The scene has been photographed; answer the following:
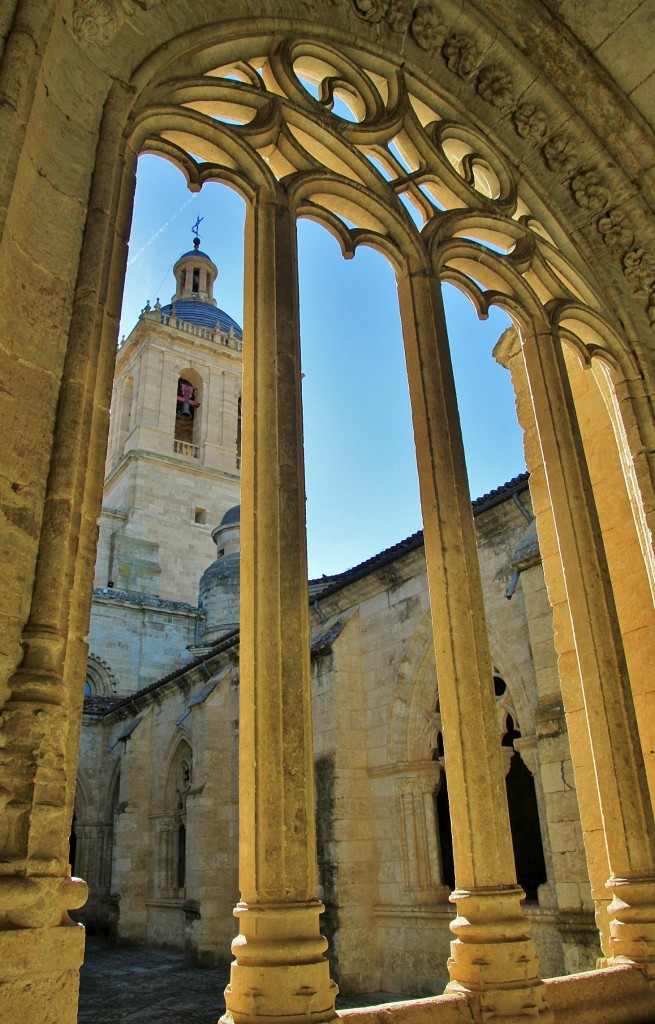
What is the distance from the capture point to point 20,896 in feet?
5.73

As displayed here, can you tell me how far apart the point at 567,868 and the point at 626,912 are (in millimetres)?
4059

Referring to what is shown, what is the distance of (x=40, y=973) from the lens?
1.74m

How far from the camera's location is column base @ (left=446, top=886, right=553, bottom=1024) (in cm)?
258

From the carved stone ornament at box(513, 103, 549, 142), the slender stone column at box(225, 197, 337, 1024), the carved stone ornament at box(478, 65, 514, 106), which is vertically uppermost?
the carved stone ornament at box(478, 65, 514, 106)

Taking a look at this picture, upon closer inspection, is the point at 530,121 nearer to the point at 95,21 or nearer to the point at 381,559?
the point at 95,21

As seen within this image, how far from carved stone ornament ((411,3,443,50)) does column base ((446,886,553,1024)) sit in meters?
4.67

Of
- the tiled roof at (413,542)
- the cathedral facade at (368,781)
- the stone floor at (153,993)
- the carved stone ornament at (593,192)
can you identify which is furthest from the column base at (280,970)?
the tiled roof at (413,542)

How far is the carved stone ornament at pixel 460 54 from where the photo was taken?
190 inches

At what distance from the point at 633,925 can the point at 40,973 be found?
2.47m

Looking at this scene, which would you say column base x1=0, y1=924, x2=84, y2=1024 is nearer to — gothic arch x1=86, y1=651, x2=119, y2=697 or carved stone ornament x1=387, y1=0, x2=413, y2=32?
carved stone ornament x1=387, y1=0, x2=413, y2=32

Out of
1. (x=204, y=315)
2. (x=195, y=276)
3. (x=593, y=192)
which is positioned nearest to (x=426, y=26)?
(x=593, y=192)

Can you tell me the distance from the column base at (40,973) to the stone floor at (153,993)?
5.93 m

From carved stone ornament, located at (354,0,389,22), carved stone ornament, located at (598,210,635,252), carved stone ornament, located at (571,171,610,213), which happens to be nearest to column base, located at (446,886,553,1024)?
carved stone ornament, located at (598,210,635,252)

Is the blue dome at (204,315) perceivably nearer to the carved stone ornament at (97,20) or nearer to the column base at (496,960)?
the carved stone ornament at (97,20)
